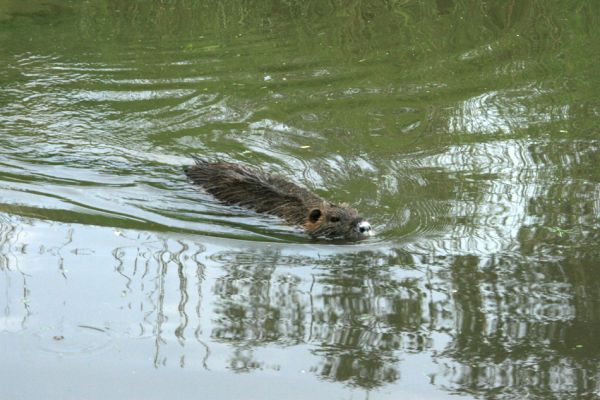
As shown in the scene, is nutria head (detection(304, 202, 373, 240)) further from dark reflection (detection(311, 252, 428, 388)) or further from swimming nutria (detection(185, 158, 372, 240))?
dark reflection (detection(311, 252, 428, 388))

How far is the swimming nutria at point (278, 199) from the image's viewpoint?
7059mm

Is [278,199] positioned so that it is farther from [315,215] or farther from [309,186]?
[309,186]

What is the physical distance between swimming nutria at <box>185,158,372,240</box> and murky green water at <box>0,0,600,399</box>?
4.8 inches

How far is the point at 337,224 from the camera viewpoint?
7.06 meters

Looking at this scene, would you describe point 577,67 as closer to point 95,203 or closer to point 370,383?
point 95,203

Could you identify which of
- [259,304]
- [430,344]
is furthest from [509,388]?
[259,304]

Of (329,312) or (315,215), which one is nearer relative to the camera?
(329,312)

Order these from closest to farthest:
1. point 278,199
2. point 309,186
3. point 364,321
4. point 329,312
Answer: point 364,321, point 329,312, point 278,199, point 309,186

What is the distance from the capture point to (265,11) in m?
13.3

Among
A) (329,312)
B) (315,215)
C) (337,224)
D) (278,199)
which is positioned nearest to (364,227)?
(337,224)

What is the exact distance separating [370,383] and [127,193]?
3622mm

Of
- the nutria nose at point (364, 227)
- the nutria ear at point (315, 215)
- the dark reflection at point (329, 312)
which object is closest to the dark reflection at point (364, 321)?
the dark reflection at point (329, 312)

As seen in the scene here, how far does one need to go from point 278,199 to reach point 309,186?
0.82 metres

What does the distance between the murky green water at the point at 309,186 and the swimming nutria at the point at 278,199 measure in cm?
12
